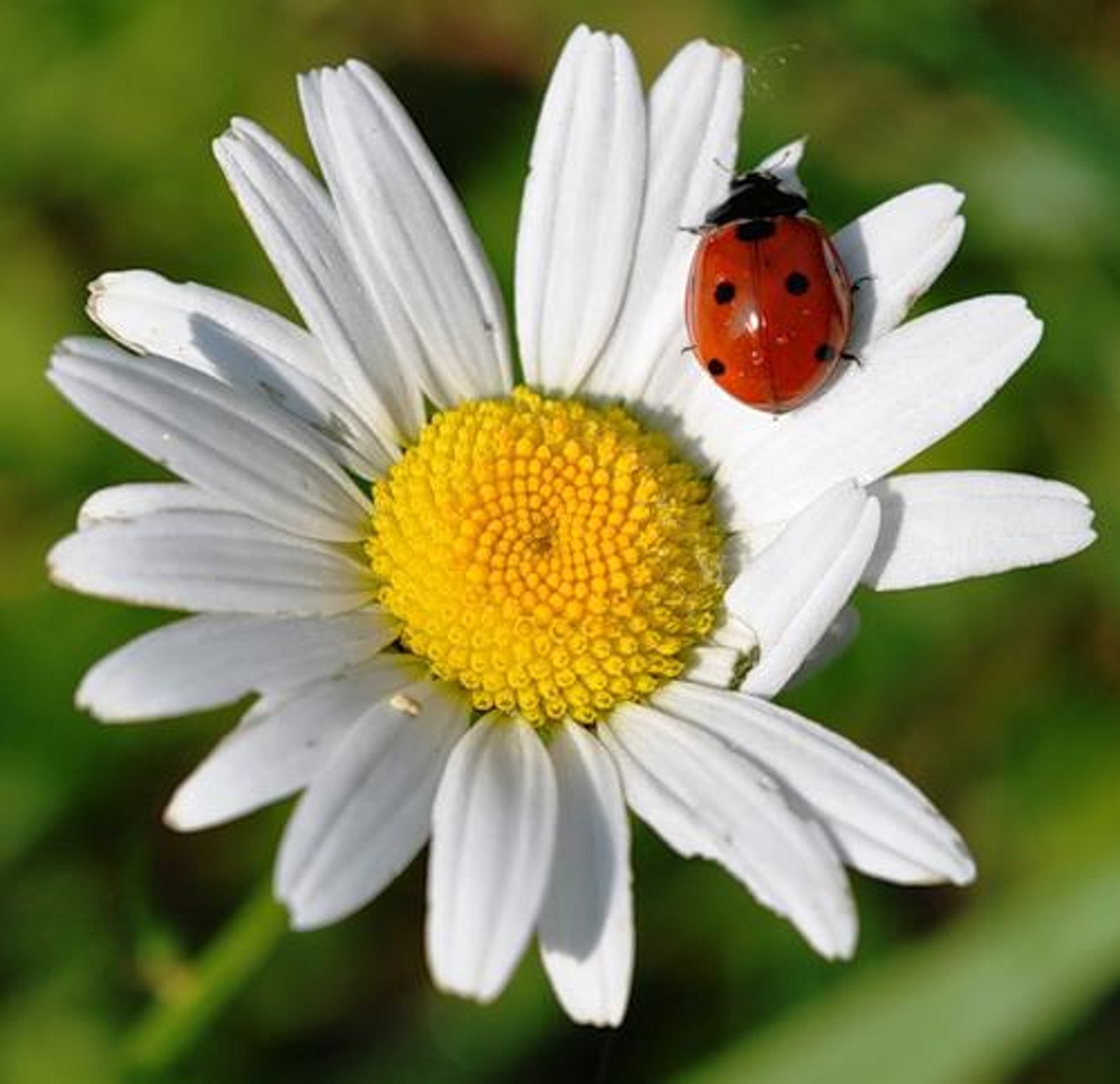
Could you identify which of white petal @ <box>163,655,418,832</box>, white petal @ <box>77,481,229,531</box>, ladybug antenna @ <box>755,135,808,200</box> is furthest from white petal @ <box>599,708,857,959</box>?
ladybug antenna @ <box>755,135,808,200</box>

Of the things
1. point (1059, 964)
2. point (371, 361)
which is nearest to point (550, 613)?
point (371, 361)

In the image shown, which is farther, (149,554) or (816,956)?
(816,956)

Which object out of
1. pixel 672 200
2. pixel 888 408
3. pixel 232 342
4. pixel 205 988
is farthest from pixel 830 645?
pixel 205 988

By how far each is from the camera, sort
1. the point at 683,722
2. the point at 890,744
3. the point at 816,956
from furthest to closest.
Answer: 1. the point at 890,744
2. the point at 816,956
3. the point at 683,722

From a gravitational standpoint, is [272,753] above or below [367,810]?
above

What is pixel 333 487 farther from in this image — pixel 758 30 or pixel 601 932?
pixel 758 30

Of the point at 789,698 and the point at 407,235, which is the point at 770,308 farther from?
the point at 789,698
